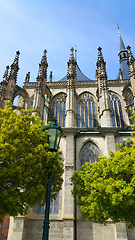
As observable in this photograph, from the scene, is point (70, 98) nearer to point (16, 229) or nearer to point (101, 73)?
point (101, 73)

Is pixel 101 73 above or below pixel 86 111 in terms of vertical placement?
above

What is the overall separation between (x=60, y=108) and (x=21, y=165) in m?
15.2

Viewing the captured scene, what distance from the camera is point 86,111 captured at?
23031 millimetres

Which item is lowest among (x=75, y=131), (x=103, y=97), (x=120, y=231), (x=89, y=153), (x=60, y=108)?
(x=120, y=231)

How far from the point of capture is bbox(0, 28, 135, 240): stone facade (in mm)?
11672

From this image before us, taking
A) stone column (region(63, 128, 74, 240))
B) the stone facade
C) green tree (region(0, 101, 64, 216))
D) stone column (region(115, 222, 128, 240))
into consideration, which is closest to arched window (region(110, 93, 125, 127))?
the stone facade

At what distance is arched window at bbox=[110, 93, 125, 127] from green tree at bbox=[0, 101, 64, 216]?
559 inches

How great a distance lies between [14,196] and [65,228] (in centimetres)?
541

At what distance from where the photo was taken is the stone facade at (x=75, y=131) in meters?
11.7

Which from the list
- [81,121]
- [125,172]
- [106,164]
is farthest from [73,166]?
[81,121]

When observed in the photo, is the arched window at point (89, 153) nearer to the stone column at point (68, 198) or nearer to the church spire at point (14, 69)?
the stone column at point (68, 198)

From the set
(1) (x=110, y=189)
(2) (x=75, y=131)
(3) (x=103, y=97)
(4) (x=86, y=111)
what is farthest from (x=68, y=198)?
(4) (x=86, y=111)

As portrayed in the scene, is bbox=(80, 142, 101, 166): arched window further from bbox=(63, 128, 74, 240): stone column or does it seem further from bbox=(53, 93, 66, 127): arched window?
bbox=(53, 93, 66, 127): arched window

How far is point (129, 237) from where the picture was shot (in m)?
11.6
